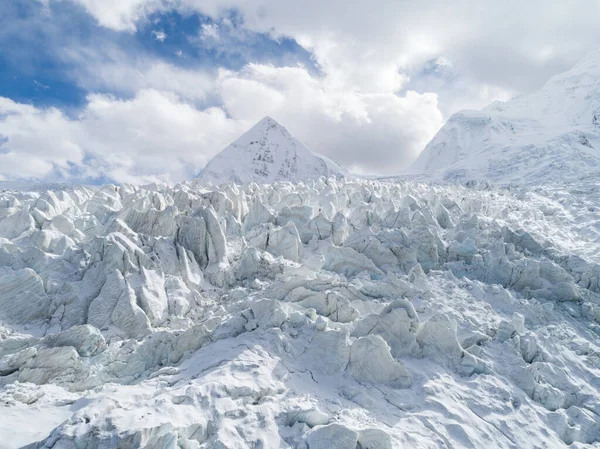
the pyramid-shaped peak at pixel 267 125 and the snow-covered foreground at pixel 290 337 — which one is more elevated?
the pyramid-shaped peak at pixel 267 125

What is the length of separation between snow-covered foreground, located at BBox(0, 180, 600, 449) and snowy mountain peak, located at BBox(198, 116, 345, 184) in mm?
97816

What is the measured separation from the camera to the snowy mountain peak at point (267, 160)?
132500 mm

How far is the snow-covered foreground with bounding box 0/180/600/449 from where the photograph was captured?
1331 centimetres

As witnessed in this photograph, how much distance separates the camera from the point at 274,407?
1414 centimetres

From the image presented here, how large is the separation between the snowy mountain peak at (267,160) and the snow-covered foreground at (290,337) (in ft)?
321

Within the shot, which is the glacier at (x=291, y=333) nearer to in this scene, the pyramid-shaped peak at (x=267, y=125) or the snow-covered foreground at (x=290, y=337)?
the snow-covered foreground at (x=290, y=337)

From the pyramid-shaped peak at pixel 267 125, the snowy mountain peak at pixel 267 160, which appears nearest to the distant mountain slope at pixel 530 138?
the snowy mountain peak at pixel 267 160

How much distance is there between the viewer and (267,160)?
13988cm

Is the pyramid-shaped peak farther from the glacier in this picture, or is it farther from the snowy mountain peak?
the glacier

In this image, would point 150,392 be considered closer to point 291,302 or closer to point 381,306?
point 291,302

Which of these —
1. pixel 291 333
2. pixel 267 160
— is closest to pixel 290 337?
pixel 291 333

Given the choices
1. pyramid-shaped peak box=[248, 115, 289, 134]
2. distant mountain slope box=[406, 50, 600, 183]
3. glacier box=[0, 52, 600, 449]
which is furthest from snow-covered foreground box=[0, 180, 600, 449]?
pyramid-shaped peak box=[248, 115, 289, 134]

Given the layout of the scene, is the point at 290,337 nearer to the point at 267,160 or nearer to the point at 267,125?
the point at 267,160

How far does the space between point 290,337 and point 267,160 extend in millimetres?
124941
